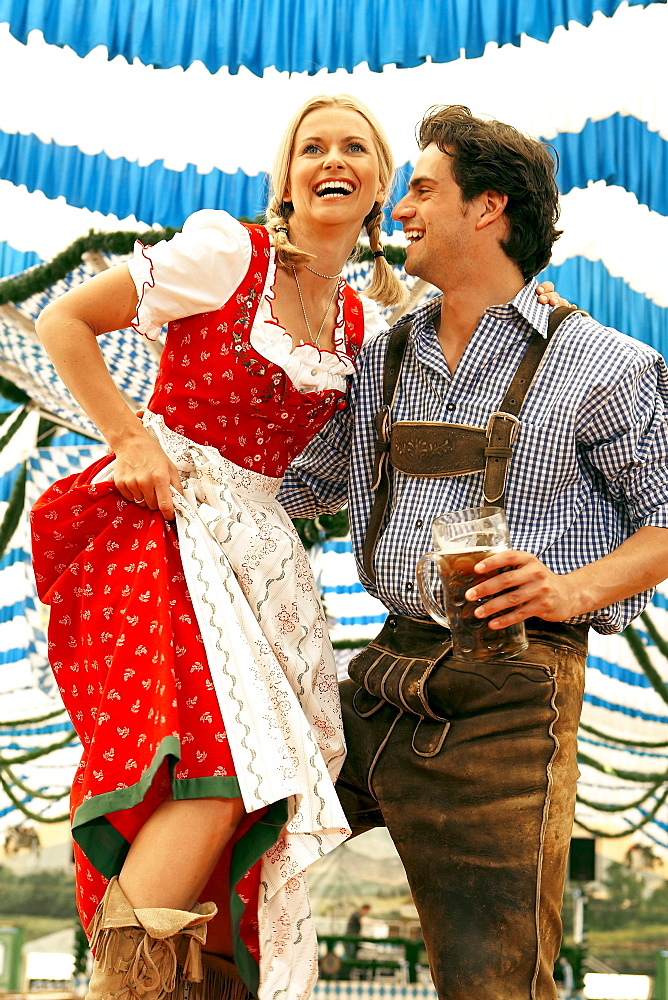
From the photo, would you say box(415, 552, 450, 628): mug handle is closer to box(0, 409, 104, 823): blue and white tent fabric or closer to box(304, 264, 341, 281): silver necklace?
box(304, 264, 341, 281): silver necklace

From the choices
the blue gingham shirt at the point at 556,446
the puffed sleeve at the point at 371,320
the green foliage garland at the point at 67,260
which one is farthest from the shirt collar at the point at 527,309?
the green foliage garland at the point at 67,260

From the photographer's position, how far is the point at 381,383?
7.68ft

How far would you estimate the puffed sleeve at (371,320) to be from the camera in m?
2.46

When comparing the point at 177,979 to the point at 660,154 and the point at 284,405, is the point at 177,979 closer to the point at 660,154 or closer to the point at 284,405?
the point at 284,405

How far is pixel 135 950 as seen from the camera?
1.62 meters

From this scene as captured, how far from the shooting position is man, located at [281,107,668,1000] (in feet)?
6.39

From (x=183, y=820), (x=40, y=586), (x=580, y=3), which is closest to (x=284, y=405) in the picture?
(x=40, y=586)

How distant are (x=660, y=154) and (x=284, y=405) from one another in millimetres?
2591

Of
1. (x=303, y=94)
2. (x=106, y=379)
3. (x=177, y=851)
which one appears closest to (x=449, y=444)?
(x=106, y=379)

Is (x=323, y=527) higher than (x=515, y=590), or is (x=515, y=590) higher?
(x=323, y=527)

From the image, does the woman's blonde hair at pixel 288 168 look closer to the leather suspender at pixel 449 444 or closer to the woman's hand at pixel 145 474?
the leather suspender at pixel 449 444

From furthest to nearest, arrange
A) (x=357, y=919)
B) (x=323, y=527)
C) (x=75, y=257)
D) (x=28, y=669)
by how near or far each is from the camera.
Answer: (x=357, y=919)
(x=28, y=669)
(x=323, y=527)
(x=75, y=257)

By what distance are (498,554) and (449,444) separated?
1.38 feet

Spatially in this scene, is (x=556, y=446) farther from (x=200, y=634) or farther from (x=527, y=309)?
(x=200, y=634)
